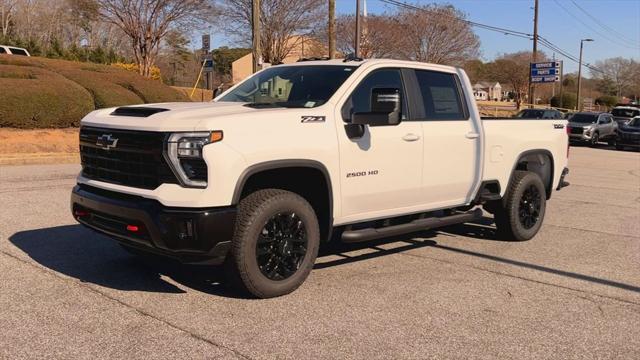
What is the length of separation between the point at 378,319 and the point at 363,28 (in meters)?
41.8

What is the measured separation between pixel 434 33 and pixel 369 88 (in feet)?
136

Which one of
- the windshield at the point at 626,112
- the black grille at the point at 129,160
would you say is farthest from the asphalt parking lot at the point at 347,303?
the windshield at the point at 626,112

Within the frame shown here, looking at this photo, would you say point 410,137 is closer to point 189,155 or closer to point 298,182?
point 298,182

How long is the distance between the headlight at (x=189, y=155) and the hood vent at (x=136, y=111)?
0.53 m

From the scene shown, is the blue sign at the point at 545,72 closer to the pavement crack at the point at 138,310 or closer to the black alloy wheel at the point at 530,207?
the black alloy wheel at the point at 530,207

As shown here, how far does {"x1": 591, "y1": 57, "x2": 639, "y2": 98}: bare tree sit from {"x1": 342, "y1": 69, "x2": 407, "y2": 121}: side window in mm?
112230

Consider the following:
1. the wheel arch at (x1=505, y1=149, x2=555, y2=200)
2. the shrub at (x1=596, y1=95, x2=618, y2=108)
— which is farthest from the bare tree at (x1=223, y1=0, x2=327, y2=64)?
the shrub at (x1=596, y1=95, x2=618, y2=108)

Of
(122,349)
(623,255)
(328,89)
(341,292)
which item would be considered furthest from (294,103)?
(623,255)

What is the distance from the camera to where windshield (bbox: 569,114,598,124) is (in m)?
30.9

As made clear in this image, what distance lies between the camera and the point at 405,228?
5848 mm

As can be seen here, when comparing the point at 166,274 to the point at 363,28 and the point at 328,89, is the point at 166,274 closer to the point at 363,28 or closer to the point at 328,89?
the point at 328,89

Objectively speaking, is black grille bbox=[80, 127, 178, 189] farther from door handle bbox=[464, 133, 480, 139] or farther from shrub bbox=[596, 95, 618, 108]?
shrub bbox=[596, 95, 618, 108]

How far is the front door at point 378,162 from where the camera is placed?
5.32 meters

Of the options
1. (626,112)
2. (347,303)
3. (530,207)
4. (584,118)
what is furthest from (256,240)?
(626,112)
